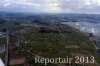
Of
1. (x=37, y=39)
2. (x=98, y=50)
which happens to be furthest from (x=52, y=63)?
(x=37, y=39)

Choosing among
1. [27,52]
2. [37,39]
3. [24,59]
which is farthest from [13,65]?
[37,39]

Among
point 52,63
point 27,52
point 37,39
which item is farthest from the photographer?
Answer: point 37,39

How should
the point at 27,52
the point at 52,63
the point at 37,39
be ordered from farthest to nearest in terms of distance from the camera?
1. the point at 37,39
2. the point at 27,52
3. the point at 52,63

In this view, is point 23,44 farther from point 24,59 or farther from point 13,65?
point 13,65

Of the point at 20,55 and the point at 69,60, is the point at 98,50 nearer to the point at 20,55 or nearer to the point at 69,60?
the point at 69,60

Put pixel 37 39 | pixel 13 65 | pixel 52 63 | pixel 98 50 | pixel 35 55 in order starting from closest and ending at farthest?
pixel 13 65 → pixel 52 63 → pixel 35 55 → pixel 98 50 → pixel 37 39

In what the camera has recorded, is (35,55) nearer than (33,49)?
Yes

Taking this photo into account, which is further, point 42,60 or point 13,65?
point 42,60

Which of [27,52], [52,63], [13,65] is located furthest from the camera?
[27,52]

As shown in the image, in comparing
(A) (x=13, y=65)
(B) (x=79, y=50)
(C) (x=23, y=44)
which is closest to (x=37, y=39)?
(C) (x=23, y=44)
